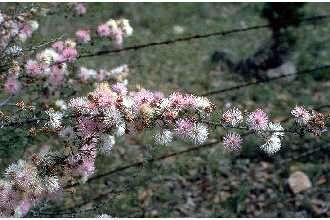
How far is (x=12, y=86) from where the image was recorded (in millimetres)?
2885

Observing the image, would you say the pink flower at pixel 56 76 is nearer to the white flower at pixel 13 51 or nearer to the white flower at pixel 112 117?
the white flower at pixel 13 51

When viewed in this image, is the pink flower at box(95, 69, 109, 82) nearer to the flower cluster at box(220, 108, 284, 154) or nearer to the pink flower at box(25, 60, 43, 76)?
the pink flower at box(25, 60, 43, 76)

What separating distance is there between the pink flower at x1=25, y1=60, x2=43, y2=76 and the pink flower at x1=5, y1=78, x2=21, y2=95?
0.31 ft

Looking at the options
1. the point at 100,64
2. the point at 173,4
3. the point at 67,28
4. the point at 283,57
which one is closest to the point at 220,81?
the point at 283,57

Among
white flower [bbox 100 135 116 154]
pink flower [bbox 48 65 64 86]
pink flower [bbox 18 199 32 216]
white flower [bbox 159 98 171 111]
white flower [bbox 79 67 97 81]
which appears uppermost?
white flower [bbox 79 67 97 81]

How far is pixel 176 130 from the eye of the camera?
1.72 m

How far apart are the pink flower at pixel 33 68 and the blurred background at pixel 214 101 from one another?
37 centimetres

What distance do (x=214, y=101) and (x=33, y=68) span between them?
2.68m

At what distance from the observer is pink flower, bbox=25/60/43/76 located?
288 centimetres

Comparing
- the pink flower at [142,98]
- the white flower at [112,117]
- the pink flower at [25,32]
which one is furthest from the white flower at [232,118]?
the pink flower at [25,32]

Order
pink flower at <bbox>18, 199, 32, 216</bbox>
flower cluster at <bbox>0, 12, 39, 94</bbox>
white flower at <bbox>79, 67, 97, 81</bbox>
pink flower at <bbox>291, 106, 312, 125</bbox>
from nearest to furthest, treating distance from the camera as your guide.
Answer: pink flower at <bbox>291, 106, 312, 125</bbox>
pink flower at <bbox>18, 199, 32, 216</bbox>
flower cluster at <bbox>0, 12, 39, 94</bbox>
white flower at <bbox>79, 67, 97, 81</bbox>

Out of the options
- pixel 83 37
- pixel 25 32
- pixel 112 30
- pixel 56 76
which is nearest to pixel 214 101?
pixel 112 30

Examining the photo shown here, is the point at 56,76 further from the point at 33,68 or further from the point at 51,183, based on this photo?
the point at 51,183

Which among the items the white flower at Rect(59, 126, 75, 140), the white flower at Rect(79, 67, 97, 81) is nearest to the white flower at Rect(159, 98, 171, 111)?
the white flower at Rect(59, 126, 75, 140)
